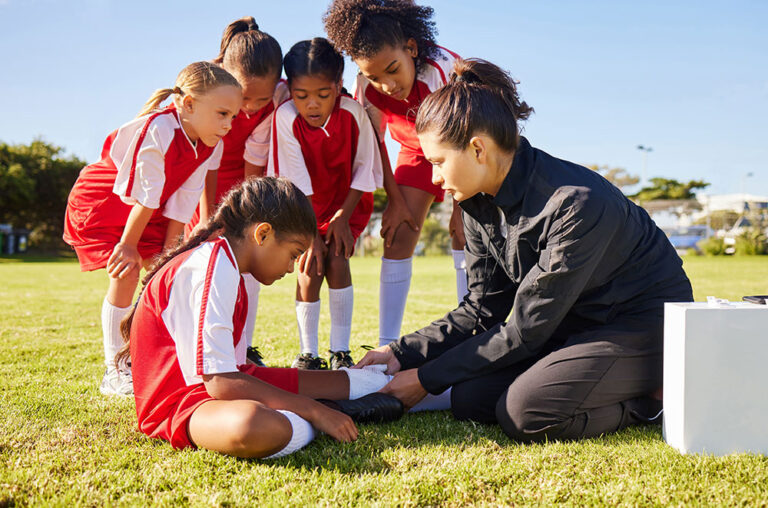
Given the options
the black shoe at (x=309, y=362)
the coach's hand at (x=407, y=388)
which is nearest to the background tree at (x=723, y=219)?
the black shoe at (x=309, y=362)

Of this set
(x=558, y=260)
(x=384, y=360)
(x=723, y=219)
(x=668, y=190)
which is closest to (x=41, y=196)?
(x=384, y=360)

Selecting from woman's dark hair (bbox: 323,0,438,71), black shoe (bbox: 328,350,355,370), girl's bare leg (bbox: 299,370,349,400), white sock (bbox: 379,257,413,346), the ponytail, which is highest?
woman's dark hair (bbox: 323,0,438,71)

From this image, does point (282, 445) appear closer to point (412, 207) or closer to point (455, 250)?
point (412, 207)

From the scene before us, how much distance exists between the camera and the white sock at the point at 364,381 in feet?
9.30

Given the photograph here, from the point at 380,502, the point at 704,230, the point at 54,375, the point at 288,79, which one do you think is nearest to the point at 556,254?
the point at 380,502

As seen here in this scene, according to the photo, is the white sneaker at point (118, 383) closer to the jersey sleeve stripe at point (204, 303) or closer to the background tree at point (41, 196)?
the jersey sleeve stripe at point (204, 303)

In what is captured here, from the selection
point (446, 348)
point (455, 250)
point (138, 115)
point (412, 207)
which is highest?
point (138, 115)

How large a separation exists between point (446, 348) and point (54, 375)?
240 cm

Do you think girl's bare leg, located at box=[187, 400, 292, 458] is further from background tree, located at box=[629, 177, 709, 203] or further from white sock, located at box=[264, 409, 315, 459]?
background tree, located at box=[629, 177, 709, 203]

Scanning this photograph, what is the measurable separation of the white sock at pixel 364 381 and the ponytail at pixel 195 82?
5.56 ft

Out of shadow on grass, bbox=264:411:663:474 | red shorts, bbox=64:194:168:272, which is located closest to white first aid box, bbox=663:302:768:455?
shadow on grass, bbox=264:411:663:474

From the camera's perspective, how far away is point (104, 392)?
3.22 m

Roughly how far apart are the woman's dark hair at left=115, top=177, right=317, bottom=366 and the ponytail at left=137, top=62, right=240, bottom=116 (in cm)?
100

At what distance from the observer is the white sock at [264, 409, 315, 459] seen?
7.21 feet
